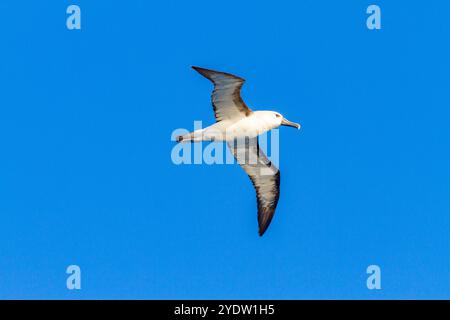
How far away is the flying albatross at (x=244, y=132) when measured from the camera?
2792 cm

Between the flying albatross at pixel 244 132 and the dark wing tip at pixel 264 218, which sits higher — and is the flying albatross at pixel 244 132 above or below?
above

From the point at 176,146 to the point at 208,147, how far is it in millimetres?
1371

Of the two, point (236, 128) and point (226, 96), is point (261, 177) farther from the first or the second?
point (226, 96)

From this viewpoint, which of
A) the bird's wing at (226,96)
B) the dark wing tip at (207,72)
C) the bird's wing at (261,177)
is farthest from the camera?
the bird's wing at (261,177)

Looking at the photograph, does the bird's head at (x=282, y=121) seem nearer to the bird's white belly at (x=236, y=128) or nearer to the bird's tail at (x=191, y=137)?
the bird's white belly at (x=236, y=128)

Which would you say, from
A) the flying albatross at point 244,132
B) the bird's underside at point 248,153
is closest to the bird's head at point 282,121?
the flying albatross at point 244,132

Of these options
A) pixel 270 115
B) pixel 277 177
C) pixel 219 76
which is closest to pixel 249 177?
pixel 277 177

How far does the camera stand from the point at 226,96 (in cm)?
2819

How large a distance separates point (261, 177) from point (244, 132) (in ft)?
9.41

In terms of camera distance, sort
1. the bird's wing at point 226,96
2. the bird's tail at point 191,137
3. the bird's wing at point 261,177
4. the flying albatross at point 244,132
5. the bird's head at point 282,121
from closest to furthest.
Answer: the bird's wing at point 226,96, the flying albatross at point 244,132, the bird's tail at point 191,137, the bird's head at point 282,121, the bird's wing at point 261,177

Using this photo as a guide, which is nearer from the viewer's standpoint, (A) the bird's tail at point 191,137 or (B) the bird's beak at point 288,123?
(A) the bird's tail at point 191,137
